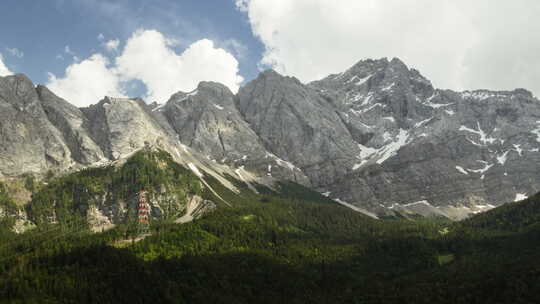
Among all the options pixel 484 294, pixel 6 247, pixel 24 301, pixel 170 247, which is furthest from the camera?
pixel 6 247

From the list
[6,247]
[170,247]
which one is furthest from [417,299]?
[6,247]

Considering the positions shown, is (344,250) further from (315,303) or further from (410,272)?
(315,303)

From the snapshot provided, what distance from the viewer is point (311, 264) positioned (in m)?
180

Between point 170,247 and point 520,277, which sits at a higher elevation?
point 170,247

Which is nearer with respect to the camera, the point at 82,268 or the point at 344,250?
the point at 82,268

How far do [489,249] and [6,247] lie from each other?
195 meters

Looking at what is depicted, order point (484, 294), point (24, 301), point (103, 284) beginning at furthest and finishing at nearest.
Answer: point (484, 294), point (103, 284), point (24, 301)

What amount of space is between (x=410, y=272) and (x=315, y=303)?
51.7m

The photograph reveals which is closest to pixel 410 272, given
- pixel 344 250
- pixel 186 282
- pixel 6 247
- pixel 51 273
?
pixel 344 250

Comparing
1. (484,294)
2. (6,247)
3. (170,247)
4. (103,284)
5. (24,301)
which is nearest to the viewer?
(24,301)

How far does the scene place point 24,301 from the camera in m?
116

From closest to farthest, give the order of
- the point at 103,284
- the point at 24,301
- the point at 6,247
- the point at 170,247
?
1. the point at 24,301
2. the point at 103,284
3. the point at 170,247
4. the point at 6,247

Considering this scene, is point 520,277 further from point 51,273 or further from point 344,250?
point 51,273

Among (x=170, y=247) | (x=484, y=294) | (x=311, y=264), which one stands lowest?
(x=484, y=294)
